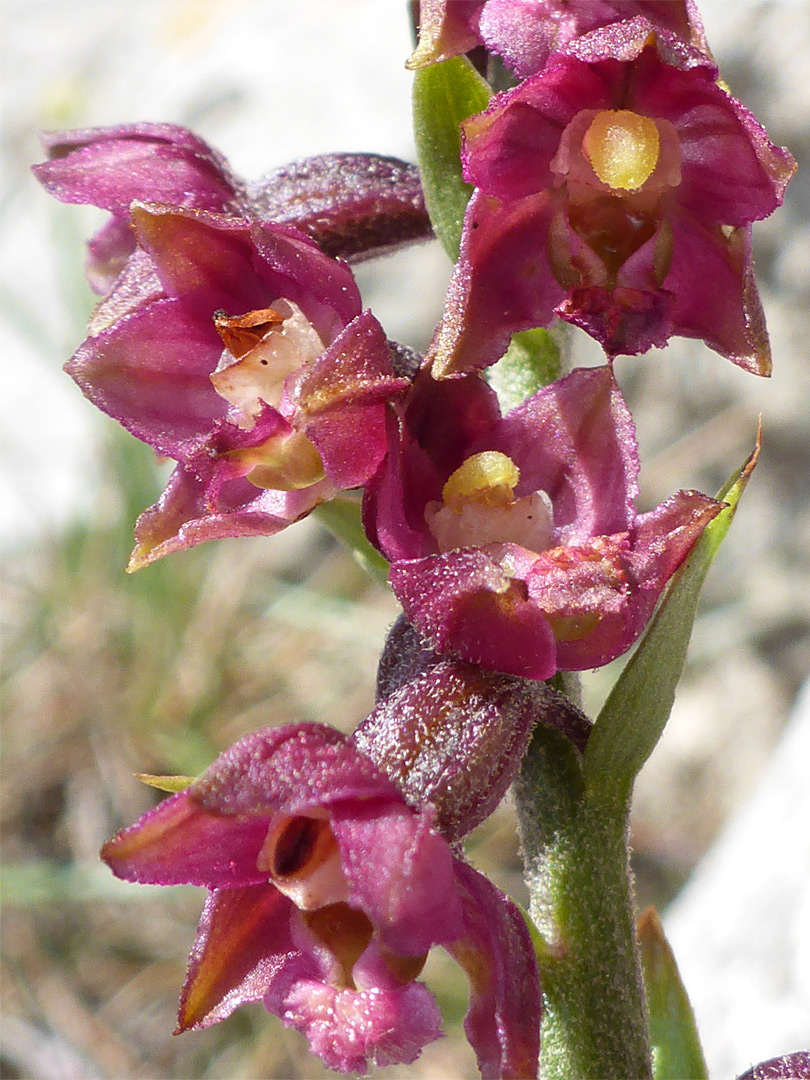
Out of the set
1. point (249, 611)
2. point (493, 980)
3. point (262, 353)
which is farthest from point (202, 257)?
point (249, 611)

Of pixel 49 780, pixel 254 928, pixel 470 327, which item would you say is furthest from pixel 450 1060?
pixel 470 327

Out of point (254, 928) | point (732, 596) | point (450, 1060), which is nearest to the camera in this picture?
point (254, 928)

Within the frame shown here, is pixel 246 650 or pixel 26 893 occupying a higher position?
pixel 246 650

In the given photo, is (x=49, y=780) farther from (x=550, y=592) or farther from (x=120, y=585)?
(x=550, y=592)

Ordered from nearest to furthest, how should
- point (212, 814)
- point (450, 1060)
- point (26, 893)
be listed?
point (212, 814) < point (26, 893) < point (450, 1060)

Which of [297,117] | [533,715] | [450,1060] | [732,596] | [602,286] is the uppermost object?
[297,117]

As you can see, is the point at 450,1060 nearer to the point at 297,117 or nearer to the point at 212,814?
the point at 212,814

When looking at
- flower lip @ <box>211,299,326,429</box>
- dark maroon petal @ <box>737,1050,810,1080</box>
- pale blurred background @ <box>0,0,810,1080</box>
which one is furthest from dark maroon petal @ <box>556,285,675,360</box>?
pale blurred background @ <box>0,0,810,1080</box>

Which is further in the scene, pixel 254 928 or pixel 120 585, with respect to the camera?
pixel 120 585
